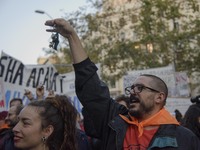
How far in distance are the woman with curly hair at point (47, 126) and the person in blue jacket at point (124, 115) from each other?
6.5 inches

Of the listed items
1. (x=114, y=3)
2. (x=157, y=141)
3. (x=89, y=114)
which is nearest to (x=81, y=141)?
(x=89, y=114)

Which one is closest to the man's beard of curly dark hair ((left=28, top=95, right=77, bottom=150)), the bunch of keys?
curly dark hair ((left=28, top=95, right=77, bottom=150))

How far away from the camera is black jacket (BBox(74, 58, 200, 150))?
3.06 meters

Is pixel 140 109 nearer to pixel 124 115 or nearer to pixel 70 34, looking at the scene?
pixel 124 115

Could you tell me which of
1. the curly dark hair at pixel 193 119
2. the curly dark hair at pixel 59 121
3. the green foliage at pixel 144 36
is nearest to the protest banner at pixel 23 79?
the curly dark hair at pixel 193 119

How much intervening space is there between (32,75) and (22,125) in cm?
675

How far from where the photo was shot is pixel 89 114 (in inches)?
128

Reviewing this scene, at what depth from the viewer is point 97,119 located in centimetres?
324

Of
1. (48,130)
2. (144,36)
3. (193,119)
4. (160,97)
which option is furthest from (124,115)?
(144,36)

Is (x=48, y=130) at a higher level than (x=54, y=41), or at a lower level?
lower

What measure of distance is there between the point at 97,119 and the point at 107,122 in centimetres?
8

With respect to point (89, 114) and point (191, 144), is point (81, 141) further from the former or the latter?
point (191, 144)

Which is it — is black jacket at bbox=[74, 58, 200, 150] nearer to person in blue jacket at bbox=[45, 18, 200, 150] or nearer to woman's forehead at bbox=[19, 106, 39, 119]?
person in blue jacket at bbox=[45, 18, 200, 150]

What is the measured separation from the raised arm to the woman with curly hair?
0.36 meters
